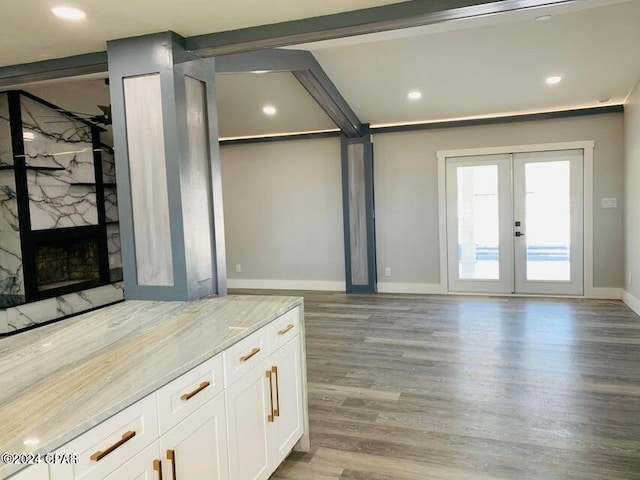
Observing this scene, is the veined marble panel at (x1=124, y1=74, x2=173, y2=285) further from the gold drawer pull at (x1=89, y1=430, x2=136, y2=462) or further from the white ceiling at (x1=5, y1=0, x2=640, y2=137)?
the white ceiling at (x1=5, y1=0, x2=640, y2=137)

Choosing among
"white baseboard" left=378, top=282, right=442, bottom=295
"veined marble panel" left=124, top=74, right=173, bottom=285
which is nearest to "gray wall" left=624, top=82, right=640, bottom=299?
"white baseboard" left=378, top=282, right=442, bottom=295

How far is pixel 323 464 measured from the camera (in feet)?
8.35

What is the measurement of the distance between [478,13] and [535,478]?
246 cm

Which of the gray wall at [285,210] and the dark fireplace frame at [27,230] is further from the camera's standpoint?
the gray wall at [285,210]

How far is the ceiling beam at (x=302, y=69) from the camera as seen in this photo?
387cm

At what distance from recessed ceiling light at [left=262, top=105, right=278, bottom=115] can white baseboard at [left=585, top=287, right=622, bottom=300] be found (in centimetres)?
489

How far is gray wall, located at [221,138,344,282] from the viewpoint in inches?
289

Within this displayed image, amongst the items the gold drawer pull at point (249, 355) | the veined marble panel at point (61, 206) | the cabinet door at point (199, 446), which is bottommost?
the cabinet door at point (199, 446)

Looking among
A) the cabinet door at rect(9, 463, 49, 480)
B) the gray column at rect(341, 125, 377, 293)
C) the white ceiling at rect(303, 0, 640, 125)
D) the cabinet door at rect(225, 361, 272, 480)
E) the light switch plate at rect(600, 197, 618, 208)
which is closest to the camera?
the cabinet door at rect(9, 463, 49, 480)

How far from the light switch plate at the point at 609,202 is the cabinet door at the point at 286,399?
17.2 ft

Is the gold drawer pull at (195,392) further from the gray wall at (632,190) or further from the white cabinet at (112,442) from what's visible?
the gray wall at (632,190)

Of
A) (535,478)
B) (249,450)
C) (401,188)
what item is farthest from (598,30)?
(249,450)

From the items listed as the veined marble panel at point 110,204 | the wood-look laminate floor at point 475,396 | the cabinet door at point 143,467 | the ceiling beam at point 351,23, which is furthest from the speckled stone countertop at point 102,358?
the veined marble panel at point 110,204

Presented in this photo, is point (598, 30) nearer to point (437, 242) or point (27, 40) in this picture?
point (437, 242)
